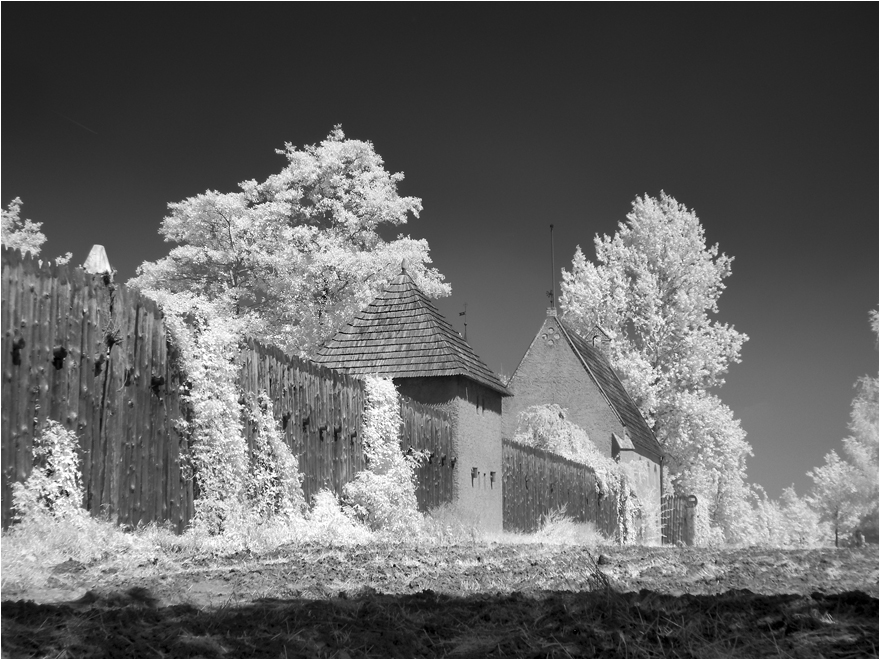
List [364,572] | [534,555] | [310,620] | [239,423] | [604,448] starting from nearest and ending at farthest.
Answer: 1. [310,620]
2. [364,572]
3. [534,555]
4. [239,423]
5. [604,448]

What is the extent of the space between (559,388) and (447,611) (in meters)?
25.1

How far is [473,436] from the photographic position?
1656cm

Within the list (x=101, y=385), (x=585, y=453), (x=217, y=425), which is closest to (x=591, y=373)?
(x=585, y=453)

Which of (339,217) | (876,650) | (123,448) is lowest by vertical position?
(876,650)

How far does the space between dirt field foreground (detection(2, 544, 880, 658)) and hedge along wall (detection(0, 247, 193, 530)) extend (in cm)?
185

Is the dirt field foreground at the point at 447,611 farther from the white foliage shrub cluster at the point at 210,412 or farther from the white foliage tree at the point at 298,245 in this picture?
the white foliage tree at the point at 298,245

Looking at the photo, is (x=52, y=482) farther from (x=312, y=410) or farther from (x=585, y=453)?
(x=585, y=453)

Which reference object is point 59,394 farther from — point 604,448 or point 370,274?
point 604,448

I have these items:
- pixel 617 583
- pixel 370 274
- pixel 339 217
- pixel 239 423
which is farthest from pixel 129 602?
pixel 339 217

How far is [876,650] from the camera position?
415cm

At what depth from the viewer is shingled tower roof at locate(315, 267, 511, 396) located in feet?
50.8

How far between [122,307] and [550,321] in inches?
897

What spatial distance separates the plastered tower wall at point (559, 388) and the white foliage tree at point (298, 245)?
4.48 metres

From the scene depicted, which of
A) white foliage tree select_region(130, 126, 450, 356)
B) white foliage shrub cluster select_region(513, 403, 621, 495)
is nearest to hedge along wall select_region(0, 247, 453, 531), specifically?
white foliage tree select_region(130, 126, 450, 356)
